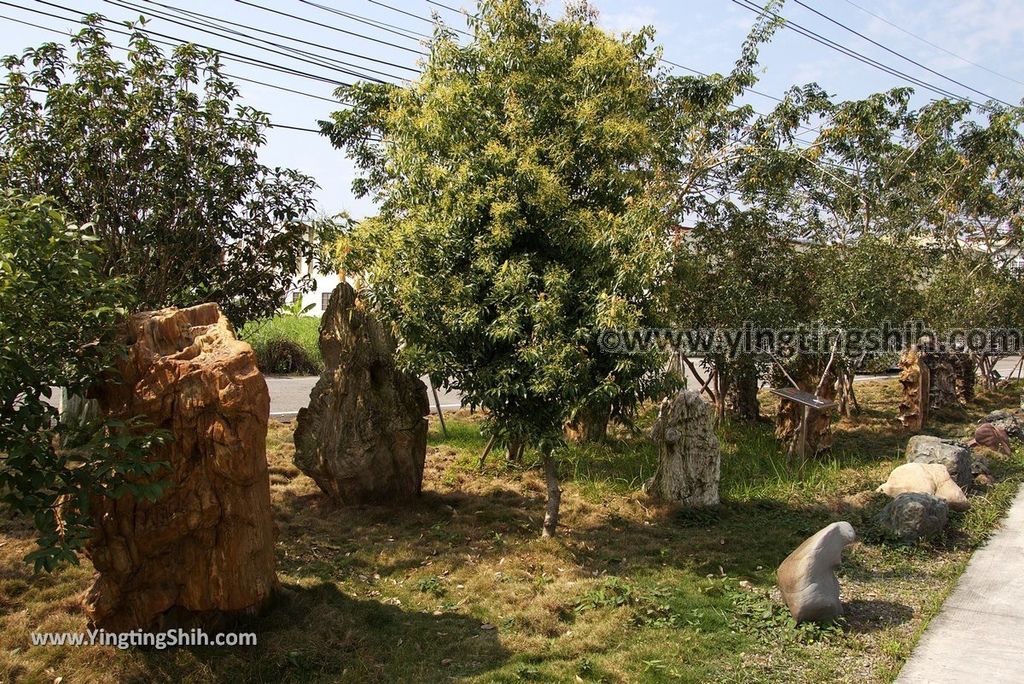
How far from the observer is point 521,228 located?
682 centimetres

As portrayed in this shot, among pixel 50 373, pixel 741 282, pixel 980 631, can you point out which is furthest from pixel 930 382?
pixel 50 373

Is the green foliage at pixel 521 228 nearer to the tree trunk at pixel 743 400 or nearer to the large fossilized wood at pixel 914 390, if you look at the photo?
the tree trunk at pixel 743 400

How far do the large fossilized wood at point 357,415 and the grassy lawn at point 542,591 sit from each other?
34 cm

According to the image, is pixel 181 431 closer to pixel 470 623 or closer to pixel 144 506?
pixel 144 506

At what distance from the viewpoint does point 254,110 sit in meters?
7.25

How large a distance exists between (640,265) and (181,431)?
3764 mm

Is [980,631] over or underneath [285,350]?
underneath

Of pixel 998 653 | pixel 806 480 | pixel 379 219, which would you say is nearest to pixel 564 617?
pixel 998 653

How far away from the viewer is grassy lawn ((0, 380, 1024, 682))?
190 inches

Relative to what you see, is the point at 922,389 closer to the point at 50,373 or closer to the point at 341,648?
the point at 341,648

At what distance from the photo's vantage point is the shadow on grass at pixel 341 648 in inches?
186

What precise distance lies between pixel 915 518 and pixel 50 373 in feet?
22.7

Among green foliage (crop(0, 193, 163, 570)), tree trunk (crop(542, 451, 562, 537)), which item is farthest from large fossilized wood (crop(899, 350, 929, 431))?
green foliage (crop(0, 193, 163, 570))

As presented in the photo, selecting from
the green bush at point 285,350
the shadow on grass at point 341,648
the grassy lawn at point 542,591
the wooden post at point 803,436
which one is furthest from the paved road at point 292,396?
the shadow on grass at point 341,648
